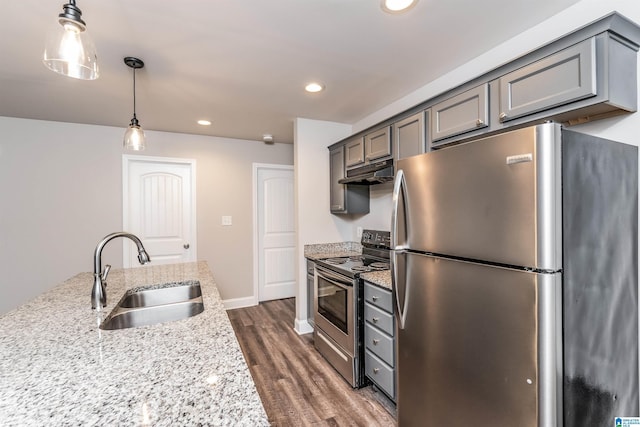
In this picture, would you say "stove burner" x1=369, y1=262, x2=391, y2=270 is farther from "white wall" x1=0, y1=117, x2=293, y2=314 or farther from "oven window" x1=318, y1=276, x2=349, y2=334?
"white wall" x1=0, y1=117, x2=293, y2=314

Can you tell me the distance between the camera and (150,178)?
12.1 feet

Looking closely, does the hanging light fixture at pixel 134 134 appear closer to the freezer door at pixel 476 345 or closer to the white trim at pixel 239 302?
the freezer door at pixel 476 345

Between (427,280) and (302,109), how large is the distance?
85.8 inches

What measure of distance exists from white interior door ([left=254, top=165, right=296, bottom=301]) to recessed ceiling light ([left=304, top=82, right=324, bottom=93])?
2020 millimetres

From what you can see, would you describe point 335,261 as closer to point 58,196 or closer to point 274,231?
point 274,231

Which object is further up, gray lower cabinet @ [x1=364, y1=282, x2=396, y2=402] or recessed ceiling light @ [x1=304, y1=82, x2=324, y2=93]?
recessed ceiling light @ [x1=304, y1=82, x2=324, y2=93]

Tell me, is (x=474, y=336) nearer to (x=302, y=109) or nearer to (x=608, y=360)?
(x=608, y=360)

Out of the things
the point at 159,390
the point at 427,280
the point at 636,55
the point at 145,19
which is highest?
the point at 145,19

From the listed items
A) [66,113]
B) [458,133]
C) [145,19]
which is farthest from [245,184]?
[458,133]

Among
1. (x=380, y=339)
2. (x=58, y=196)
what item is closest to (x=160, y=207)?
(x=58, y=196)

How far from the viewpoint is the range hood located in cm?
240

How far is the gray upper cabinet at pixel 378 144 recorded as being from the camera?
2422mm

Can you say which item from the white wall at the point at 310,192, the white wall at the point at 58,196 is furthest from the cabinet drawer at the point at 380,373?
the white wall at the point at 58,196

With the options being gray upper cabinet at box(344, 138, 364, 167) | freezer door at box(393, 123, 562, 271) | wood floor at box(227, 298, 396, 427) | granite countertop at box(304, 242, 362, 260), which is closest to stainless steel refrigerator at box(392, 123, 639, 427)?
freezer door at box(393, 123, 562, 271)
